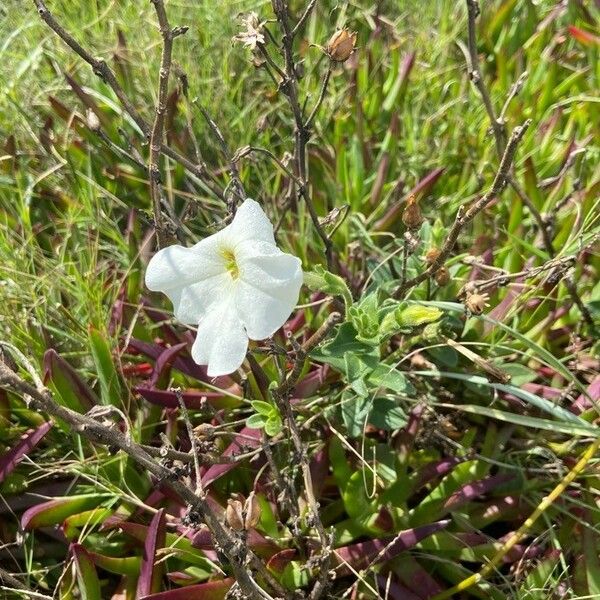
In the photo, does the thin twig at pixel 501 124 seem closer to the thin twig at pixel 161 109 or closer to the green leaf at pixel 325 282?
the green leaf at pixel 325 282

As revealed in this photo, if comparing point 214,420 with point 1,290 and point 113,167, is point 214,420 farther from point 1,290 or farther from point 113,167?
point 113,167

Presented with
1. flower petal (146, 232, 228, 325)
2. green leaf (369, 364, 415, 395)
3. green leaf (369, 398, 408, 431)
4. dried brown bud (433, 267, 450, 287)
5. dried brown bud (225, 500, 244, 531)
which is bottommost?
green leaf (369, 398, 408, 431)

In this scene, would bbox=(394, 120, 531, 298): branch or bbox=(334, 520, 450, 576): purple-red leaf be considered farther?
bbox=(334, 520, 450, 576): purple-red leaf

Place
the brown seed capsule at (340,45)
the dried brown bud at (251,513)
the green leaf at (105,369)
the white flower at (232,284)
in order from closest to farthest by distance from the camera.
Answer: the white flower at (232,284), the dried brown bud at (251,513), the brown seed capsule at (340,45), the green leaf at (105,369)

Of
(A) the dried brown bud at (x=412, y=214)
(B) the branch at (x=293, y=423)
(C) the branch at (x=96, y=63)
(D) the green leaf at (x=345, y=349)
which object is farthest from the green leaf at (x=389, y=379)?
(C) the branch at (x=96, y=63)

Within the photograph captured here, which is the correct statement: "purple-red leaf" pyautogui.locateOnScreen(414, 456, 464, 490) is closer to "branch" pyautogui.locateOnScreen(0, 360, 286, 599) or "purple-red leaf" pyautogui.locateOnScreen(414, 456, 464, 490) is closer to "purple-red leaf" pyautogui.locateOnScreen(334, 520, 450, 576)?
"purple-red leaf" pyautogui.locateOnScreen(334, 520, 450, 576)

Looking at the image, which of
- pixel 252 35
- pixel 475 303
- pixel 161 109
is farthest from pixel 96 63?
pixel 475 303

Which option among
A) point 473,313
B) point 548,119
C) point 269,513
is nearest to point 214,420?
point 269,513

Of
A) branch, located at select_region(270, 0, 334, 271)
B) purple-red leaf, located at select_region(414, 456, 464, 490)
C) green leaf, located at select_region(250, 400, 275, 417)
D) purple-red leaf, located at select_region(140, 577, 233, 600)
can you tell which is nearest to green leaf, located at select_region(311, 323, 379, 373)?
green leaf, located at select_region(250, 400, 275, 417)
